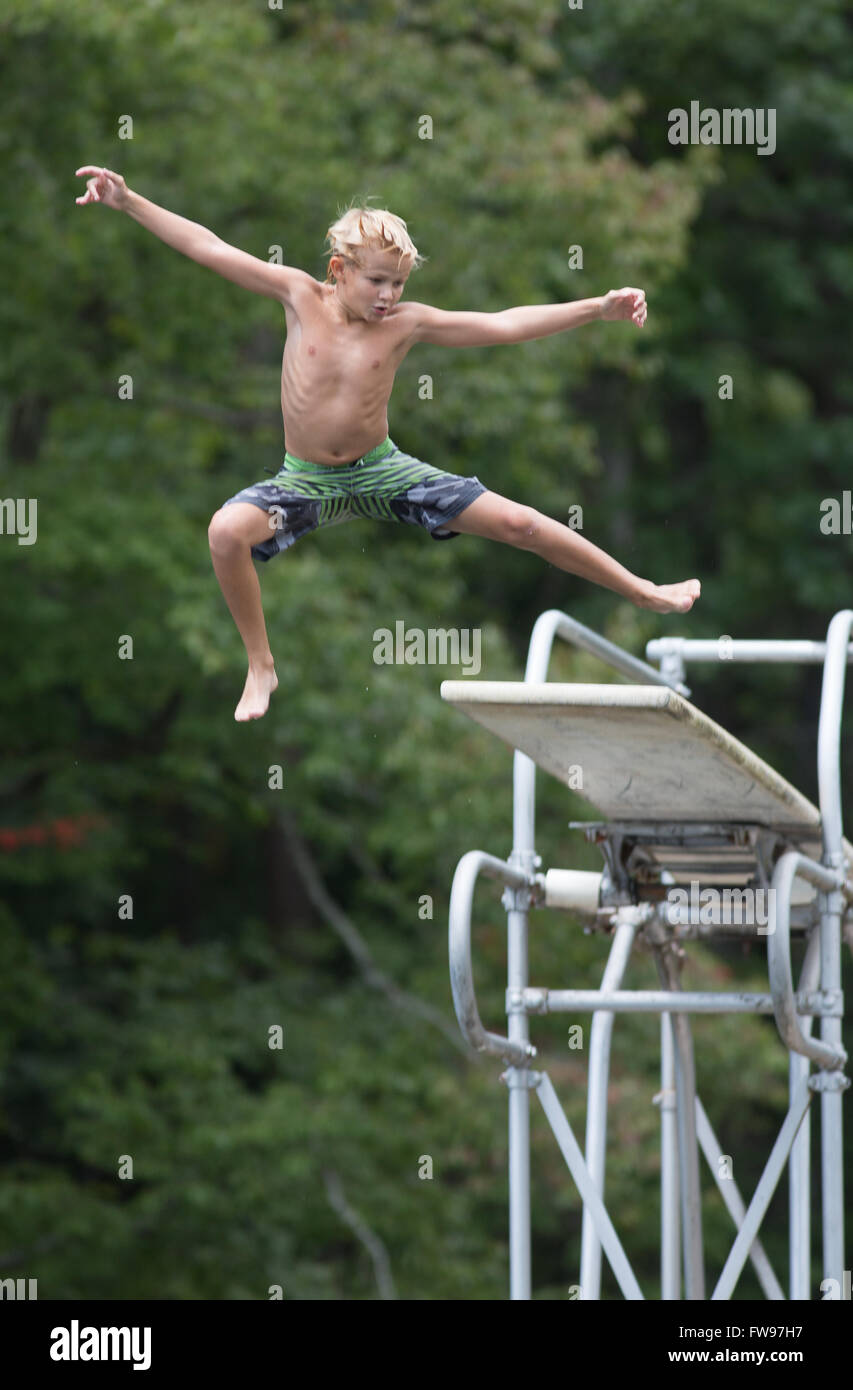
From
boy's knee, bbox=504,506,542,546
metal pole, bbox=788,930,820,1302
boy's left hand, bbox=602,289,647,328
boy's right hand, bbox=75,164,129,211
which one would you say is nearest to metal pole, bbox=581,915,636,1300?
metal pole, bbox=788,930,820,1302

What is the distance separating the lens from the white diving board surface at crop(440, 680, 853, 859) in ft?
12.3

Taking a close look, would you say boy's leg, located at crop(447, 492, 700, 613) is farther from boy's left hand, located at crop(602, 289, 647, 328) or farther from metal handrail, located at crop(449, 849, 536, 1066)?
metal handrail, located at crop(449, 849, 536, 1066)

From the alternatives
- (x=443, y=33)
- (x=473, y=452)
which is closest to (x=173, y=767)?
(x=473, y=452)

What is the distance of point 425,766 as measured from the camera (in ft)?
32.1

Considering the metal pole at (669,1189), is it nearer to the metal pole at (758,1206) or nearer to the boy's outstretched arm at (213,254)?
the metal pole at (758,1206)

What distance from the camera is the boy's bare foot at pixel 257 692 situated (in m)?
4.02

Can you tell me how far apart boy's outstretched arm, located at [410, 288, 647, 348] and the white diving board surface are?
678 mm

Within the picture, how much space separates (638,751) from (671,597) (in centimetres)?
35

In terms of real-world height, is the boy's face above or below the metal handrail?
above

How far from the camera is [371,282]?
12.0 feet

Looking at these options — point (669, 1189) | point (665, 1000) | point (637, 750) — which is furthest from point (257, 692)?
point (669, 1189)

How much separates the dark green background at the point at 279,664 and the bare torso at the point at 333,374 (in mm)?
6009

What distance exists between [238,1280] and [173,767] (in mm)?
2905
